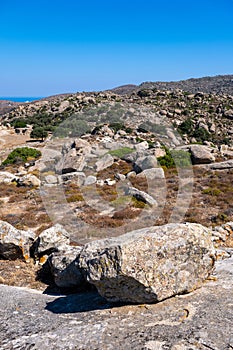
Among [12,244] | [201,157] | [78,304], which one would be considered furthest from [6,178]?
[78,304]

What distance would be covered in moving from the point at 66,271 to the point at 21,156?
1068 inches

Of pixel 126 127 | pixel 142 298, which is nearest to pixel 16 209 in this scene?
pixel 142 298

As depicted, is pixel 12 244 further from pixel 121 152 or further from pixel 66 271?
pixel 121 152

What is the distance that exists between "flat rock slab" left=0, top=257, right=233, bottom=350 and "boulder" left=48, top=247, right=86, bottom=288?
120cm

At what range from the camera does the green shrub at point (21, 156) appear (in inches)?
1271

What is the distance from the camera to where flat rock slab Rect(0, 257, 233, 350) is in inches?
190

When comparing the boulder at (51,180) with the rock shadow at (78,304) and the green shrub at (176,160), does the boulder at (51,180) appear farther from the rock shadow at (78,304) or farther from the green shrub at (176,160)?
the rock shadow at (78,304)

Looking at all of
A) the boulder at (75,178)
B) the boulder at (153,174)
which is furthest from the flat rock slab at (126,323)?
the boulder at (153,174)

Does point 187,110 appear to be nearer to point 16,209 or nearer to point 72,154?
point 72,154

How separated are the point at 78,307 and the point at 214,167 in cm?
2287

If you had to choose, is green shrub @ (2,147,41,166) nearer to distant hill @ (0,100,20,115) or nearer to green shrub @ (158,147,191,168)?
green shrub @ (158,147,191,168)

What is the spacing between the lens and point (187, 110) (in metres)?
62.4

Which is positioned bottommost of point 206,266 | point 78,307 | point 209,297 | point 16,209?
point 16,209

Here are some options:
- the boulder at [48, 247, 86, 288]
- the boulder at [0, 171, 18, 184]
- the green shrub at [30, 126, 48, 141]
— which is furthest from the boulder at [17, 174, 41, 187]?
the green shrub at [30, 126, 48, 141]
